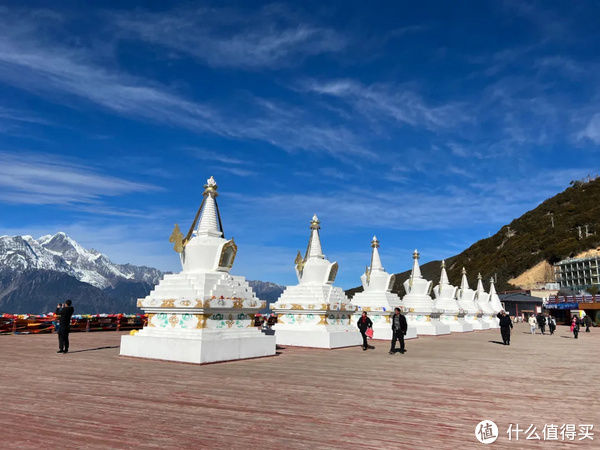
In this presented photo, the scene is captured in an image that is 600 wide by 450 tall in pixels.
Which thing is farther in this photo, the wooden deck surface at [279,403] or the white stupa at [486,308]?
the white stupa at [486,308]

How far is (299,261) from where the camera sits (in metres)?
21.0

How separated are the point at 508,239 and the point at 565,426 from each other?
13515 cm

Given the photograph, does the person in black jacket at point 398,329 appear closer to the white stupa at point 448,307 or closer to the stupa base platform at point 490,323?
the white stupa at point 448,307

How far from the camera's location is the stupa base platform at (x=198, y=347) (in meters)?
12.6

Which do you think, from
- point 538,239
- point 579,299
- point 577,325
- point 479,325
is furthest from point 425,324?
point 538,239

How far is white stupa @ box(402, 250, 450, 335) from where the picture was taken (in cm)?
2977

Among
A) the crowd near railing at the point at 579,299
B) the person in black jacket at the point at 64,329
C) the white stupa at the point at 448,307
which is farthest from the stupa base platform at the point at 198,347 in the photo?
the crowd near railing at the point at 579,299

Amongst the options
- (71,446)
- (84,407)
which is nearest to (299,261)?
(84,407)

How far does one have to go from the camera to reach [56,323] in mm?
26594

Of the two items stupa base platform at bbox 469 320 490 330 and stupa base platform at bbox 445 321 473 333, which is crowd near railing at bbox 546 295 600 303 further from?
stupa base platform at bbox 445 321 473 333

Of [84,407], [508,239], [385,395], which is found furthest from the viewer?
[508,239]

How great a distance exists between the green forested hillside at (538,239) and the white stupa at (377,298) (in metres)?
68.4

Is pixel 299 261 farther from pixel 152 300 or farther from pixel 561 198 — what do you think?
pixel 561 198

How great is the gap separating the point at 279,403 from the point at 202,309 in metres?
6.79
